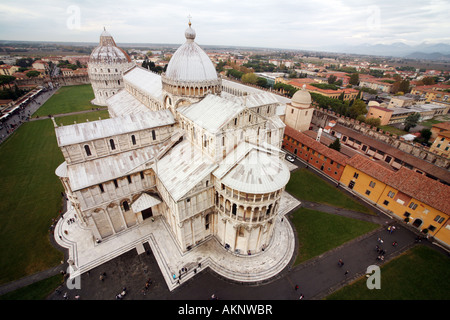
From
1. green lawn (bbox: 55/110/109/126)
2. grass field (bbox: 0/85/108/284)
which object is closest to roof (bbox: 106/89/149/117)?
green lawn (bbox: 55/110/109/126)

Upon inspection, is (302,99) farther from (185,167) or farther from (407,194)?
(185,167)

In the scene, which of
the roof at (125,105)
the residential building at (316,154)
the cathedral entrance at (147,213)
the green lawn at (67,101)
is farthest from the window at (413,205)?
the green lawn at (67,101)

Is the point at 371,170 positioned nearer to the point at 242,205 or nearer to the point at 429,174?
the point at 429,174

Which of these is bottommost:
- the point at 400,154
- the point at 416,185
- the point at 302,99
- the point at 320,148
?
the point at 400,154

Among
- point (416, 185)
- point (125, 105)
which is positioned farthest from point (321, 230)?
point (125, 105)

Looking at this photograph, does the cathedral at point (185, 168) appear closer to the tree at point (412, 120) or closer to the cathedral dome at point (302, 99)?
the cathedral dome at point (302, 99)

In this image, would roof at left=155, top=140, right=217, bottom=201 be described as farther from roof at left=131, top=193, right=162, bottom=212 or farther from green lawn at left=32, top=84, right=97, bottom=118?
green lawn at left=32, top=84, right=97, bottom=118

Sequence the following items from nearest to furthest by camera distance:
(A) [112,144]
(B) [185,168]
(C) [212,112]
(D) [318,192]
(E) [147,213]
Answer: (C) [212,112]
(B) [185,168]
(A) [112,144]
(E) [147,213]
(D) [318,192]
